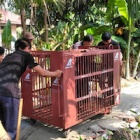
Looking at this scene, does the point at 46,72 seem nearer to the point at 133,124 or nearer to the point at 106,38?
the point at 133,124

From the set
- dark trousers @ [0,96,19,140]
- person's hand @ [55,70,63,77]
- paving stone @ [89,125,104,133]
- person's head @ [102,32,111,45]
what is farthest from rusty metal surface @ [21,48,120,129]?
dark trousers @ [0,96,19,140]

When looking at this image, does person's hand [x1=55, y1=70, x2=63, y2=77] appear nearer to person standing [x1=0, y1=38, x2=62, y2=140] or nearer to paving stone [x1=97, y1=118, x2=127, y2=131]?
person standing [x1=0, y1=38, x2=62, y2=140]

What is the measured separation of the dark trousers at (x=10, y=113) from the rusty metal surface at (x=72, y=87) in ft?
→ 2.14

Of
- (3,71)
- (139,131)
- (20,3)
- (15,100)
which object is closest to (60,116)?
(15,100)

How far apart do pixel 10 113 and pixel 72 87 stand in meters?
1.00

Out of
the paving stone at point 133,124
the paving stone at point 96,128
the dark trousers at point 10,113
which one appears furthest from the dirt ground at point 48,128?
the dark trousers at point 10,113

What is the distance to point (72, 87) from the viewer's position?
3836 millimetres

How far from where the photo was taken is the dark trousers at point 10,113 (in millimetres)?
3340

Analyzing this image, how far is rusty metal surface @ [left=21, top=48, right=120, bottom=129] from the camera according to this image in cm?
376

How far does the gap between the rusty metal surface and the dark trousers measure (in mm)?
652

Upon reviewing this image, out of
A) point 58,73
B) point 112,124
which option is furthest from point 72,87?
point 112,124

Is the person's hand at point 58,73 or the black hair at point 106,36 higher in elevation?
the black hair at point 106,36

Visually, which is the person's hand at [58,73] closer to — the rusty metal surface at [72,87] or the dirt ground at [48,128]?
the rusty metal surface at [72,87]

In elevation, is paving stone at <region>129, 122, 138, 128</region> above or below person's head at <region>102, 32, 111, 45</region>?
below
